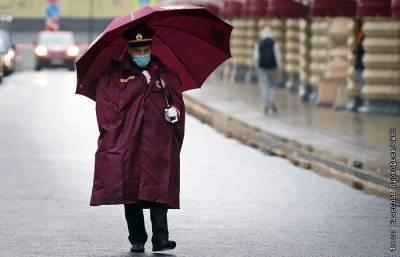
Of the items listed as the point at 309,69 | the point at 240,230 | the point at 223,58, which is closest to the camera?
the point at 223,58

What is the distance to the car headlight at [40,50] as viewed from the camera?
205 ft

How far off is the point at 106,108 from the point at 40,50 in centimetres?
5177

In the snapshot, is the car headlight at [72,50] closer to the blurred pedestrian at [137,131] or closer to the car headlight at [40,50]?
the car headlight at [40,50]

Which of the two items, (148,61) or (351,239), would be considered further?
(351,239)

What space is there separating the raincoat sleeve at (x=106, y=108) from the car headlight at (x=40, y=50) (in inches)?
2030

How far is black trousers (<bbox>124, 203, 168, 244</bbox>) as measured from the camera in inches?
448

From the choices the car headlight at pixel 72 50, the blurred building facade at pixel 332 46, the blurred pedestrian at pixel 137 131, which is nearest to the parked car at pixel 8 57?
the car headlight at pixel 72 50

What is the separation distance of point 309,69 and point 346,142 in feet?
49.7

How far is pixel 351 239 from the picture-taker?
12.7m

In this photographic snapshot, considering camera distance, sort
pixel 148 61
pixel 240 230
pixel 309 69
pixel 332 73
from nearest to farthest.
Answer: pixel 148 61 < pixel 240 230 < pixel 332 73 < pixel 309 69

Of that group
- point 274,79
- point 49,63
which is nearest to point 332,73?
point 274,79

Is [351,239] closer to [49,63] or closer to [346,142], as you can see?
[346,142]

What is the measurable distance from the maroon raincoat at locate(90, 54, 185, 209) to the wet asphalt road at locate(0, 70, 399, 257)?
0.72m

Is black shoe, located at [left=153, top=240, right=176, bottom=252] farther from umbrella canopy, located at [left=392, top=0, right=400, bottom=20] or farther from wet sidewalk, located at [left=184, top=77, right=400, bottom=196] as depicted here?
umbrella canopy, located at [left=392, top=0, right=400, bottom=20]
